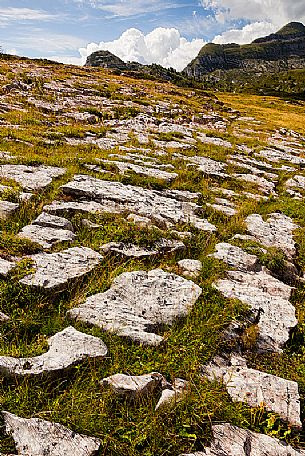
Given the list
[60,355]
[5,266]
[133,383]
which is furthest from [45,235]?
[133,383]

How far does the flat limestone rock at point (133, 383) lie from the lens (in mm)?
4965

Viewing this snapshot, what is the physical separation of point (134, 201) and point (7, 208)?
392cm

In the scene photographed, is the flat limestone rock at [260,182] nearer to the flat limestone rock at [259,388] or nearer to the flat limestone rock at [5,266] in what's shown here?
the flat limestone rock at [259,388]

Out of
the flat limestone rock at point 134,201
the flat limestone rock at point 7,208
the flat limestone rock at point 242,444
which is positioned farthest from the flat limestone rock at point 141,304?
the flat limestone rock at point 7,208

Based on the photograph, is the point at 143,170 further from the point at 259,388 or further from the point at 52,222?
the point at 259,388

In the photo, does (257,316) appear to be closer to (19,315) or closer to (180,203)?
(19,315)

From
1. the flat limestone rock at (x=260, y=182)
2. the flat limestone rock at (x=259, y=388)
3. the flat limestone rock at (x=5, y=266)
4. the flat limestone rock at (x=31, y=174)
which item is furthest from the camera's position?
the flat limestone rock at (x=260, y=182)

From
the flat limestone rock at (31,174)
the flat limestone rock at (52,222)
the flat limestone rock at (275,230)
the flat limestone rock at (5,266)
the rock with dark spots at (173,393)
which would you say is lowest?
the rock with dark spots at (173,393)

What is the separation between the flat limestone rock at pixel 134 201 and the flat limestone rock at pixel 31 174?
33.3 inches

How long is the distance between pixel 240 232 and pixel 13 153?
9.50m

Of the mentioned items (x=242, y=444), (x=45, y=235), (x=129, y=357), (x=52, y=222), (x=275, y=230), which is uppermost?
(x=52, y=222)

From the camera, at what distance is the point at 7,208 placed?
941 centimetres

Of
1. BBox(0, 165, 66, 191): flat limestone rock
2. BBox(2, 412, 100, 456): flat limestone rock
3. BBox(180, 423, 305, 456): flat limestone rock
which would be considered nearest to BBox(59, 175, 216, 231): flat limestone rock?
BBox(0, 165, 66, 191): flat limestone rock

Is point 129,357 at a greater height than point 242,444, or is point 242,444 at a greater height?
point 129,357
